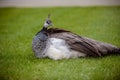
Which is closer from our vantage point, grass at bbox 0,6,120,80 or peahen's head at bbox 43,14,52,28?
grass at bbox 0,6,120,80

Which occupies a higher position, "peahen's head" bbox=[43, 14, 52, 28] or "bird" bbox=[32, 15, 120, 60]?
"peahen's head" bbox=[43, 14, 52, 28]

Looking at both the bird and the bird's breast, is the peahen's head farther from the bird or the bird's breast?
the bird's breast

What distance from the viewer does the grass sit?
2416mm

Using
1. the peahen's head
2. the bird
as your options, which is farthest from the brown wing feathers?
the peahen's head

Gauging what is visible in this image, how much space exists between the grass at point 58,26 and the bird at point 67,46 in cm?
5

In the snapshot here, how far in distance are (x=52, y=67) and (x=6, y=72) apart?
334mm

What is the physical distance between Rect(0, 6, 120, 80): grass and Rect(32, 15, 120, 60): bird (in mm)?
Result: 45

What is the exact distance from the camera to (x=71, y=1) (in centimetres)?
277

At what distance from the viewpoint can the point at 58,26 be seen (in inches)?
107

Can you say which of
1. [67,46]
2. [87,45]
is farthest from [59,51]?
[87,45]

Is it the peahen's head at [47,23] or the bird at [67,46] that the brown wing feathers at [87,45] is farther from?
the peahen's head at [47,23]

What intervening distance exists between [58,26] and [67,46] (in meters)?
0.20

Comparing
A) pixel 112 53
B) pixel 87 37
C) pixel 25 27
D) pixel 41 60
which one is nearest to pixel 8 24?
pixel 25 27

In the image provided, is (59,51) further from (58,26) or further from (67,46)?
(58,26)
